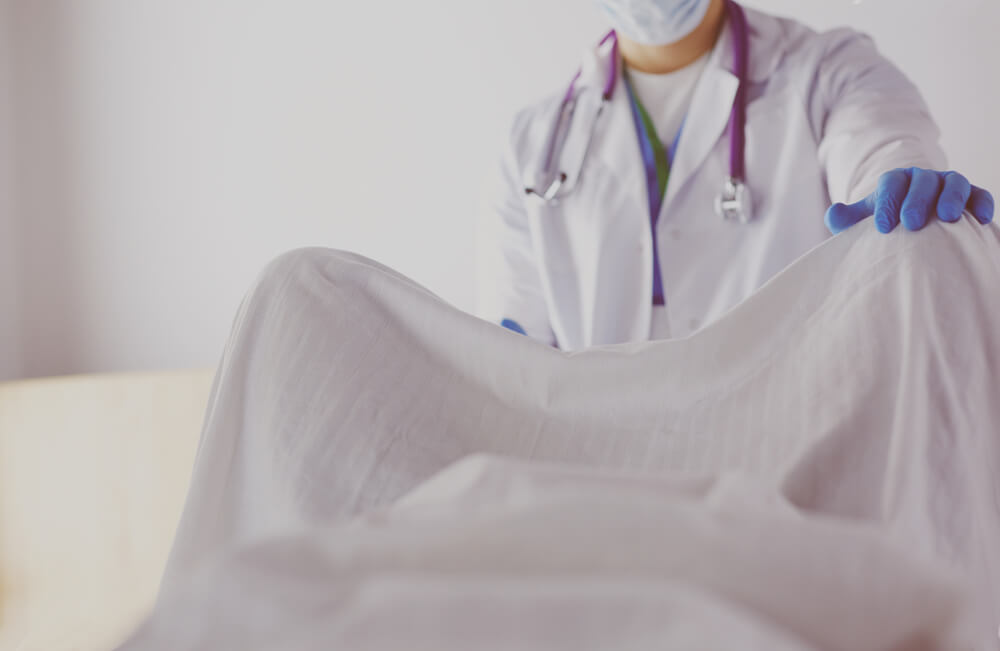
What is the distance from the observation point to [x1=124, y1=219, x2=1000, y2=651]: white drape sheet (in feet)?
0.95

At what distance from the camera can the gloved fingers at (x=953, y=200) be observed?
2.46 feet

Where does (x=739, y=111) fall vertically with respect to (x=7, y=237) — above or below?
above

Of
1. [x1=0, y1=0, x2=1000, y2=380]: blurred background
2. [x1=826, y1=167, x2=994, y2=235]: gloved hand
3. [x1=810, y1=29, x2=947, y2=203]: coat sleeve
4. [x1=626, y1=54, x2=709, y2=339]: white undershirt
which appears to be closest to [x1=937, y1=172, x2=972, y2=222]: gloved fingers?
[x1=826, y1=167, x2=994, y2=235]: gloved hand

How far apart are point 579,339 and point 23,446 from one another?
144 cm

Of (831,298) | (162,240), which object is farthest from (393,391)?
(162,240)

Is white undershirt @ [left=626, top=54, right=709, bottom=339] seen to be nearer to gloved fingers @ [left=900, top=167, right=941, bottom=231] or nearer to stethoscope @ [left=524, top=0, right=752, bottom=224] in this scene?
stethoscope @ [left=524, top=0, right=752, bottom=224]

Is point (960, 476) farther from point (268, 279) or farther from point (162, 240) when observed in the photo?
point (162, 240)

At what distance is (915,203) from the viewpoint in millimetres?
755

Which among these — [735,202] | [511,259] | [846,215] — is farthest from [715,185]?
[846,215]

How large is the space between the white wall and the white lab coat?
1.74 meters

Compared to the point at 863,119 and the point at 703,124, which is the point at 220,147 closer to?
the point at 703,124

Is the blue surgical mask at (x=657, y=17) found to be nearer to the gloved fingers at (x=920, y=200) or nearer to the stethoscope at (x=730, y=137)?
the stethoscope at (x=730, y=137)

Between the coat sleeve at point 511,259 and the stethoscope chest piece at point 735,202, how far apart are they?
33cm

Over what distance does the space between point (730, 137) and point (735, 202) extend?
112 millimetres
